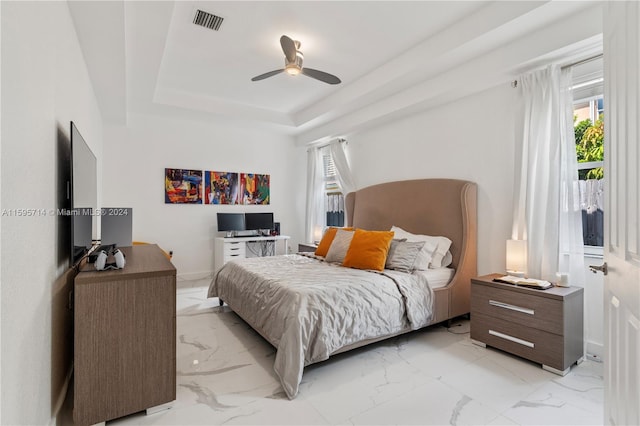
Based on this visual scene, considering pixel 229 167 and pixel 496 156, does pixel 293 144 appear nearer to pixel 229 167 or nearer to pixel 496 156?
pixel 229 167

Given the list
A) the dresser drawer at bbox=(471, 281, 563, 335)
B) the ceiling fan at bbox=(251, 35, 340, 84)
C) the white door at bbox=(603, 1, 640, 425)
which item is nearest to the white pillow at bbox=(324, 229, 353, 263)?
the dresser drawer at bbox=(471, 281, 563, 335)

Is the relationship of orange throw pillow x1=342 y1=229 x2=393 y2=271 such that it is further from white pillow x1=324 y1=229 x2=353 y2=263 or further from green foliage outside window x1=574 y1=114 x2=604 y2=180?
green foliage outside window x1=574 y1=114 x2=604 y2=180

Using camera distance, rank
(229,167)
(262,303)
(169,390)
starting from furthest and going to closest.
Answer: (229,167), (262,303), (169,390)

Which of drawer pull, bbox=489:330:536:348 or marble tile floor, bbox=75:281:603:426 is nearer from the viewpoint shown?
marble tile floor, bbox=75:281:603:426

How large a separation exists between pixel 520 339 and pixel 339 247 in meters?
1.90

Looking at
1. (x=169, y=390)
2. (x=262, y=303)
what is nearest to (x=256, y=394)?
(x=169, y=390)

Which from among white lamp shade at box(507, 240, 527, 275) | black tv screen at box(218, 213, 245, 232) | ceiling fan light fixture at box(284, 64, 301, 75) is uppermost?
ceiling fan light fixture at box(284, 64, 301, 75)

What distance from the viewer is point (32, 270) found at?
1.37 meters

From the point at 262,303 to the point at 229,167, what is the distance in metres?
3.60

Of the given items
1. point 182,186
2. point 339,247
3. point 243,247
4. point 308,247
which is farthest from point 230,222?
point 339,247

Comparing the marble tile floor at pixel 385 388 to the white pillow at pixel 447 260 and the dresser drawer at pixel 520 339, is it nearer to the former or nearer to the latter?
the dresser drawer at pixel 520 339

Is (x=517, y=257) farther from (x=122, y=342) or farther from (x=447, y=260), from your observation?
(x=122, y=342)

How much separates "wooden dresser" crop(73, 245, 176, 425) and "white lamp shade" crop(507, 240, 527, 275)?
2.78 m

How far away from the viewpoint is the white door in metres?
1.05
